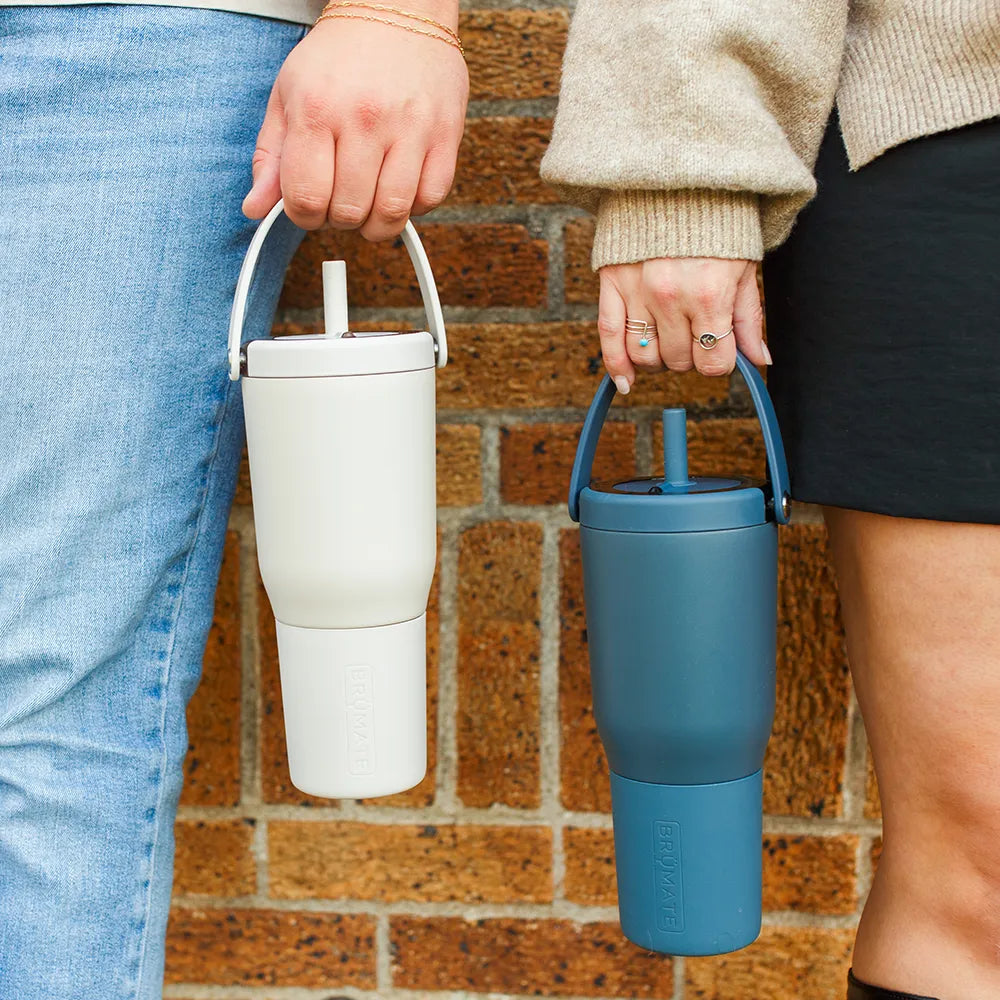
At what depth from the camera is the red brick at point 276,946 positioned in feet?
4.18

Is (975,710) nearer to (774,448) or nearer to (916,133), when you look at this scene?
(774,448)

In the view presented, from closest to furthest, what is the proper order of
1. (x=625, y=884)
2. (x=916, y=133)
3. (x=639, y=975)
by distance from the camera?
1. (x=916, y=133)
2. (x=625, y=884)
3. (x=639, y=975)

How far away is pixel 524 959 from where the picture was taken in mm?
1263

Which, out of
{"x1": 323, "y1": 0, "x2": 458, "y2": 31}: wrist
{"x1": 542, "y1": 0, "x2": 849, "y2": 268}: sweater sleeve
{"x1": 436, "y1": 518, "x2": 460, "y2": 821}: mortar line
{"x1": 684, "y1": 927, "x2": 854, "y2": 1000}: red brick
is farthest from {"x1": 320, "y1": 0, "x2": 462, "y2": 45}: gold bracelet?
{"x1": 684, "y1": 927, "x2": 854, "y2": 1000}: red brick

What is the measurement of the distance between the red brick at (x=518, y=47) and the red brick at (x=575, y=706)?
451 millimetres

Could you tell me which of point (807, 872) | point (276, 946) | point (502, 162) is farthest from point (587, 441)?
point (276, 946)

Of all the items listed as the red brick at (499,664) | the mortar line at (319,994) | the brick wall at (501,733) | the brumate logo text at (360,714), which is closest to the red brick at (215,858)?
the brick wall at (501,733)

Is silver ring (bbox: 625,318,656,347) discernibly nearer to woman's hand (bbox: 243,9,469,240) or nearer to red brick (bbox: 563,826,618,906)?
woman's hand (bbox: 243,9,469,240)

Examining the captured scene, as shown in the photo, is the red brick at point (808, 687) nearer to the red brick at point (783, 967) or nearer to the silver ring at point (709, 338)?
the red brick at point (783, 967)

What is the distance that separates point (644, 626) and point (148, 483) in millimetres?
385

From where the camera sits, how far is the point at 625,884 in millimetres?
946

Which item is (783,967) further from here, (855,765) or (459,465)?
(459,465)

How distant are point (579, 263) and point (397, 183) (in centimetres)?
40

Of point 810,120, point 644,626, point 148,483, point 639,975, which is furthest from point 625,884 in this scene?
point 810,120
